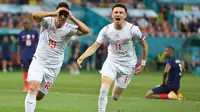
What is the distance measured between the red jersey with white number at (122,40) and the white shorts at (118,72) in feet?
0.36

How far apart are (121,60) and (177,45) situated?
1241 inches

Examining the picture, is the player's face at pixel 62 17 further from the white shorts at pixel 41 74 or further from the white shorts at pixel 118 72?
the white shorts at pixel 118 72

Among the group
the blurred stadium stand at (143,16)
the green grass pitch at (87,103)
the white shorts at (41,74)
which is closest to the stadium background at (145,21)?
the blurred stadium stand at (143,16)

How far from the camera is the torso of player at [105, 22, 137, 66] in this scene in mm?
16500

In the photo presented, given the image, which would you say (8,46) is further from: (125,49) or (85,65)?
(125,49)

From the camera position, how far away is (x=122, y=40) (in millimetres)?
16562

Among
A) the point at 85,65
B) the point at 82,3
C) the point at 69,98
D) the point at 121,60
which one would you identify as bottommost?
the point at 85,65

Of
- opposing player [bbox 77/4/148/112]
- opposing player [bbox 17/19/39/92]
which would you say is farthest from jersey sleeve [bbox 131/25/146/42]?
opposing player [bbox 17/19/39/92]

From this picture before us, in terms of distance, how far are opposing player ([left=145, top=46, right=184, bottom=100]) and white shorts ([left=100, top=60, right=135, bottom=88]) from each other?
5.08 m

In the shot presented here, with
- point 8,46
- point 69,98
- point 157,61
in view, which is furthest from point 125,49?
point 157,61

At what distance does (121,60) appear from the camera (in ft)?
55.4

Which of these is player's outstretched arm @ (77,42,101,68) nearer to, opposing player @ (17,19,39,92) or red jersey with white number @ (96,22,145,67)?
red jersey with white number @ (96,22,145,67)

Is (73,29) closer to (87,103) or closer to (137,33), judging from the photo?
(137,33)

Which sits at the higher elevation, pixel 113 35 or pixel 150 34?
pixel 113 35
